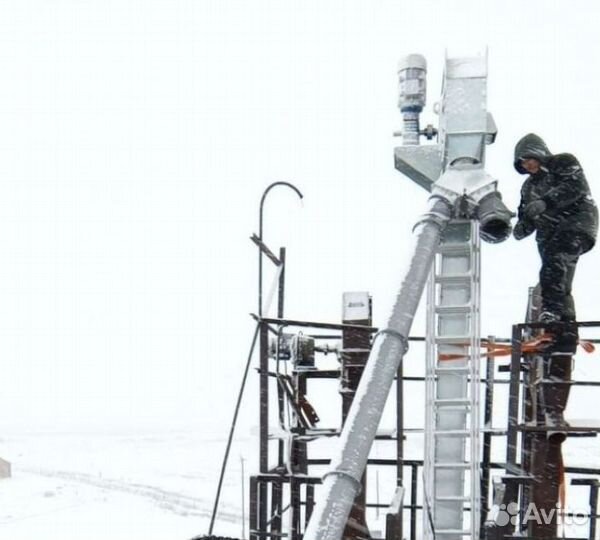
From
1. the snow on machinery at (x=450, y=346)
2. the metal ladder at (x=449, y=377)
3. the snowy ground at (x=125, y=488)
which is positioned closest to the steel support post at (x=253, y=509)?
the snow on machinery at (x=450, y=346)

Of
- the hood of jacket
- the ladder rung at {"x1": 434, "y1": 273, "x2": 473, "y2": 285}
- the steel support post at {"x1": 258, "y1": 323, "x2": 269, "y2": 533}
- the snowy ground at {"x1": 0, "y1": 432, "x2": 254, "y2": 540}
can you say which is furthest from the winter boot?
the snowy ground at {"x1": 0, "y1": 432, "x2": 254, "y2": 540}

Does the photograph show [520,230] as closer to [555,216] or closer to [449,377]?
[555,216]

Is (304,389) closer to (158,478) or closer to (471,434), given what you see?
(471,434)

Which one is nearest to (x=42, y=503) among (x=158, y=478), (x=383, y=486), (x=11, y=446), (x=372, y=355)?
(x=158, y=478)

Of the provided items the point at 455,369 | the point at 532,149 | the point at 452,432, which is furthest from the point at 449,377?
the point at 532,149

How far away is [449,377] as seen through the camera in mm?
6633

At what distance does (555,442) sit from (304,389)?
2.80 meters

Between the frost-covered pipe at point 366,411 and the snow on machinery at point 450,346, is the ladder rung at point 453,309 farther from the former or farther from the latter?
the frost-covered pipe at point 366,411

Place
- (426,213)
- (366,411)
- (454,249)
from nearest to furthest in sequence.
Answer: (366,411) < (426,213) < (454,249)

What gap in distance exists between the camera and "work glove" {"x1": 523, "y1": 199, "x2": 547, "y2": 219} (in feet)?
22.3

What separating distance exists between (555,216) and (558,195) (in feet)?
0.65

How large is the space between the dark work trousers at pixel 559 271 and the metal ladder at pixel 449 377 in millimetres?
931

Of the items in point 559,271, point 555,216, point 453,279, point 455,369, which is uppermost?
point 555,216

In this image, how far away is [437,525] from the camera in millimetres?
6652
